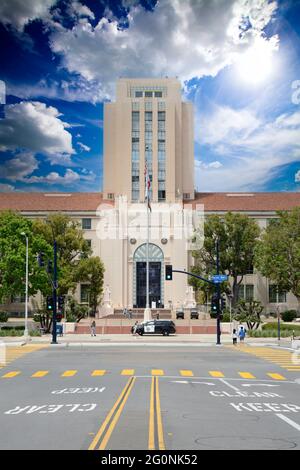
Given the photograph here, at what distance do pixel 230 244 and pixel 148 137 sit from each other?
1997 centimetres

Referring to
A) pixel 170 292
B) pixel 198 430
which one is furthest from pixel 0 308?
pixel 198 430

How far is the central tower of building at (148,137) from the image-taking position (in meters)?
103

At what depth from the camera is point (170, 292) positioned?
327ft

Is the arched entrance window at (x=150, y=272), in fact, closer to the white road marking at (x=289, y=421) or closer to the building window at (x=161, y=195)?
the building window at (x=161, y=195)

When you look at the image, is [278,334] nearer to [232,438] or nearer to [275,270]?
[275,270]

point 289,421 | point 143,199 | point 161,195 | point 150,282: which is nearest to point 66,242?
point 150,282

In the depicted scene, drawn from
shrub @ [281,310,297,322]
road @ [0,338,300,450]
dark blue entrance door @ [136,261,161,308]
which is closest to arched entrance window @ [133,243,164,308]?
dark blue entrance door @ [136,261,161,308]

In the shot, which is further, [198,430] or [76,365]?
[76,365]

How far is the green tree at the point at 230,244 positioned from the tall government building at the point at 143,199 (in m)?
5.40

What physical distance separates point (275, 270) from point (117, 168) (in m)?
29.3

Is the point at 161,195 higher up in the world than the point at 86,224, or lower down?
higher up

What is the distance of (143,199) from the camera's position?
338 ft

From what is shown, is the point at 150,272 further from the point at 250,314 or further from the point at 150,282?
the point at 250,314

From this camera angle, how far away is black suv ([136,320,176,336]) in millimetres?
71875
